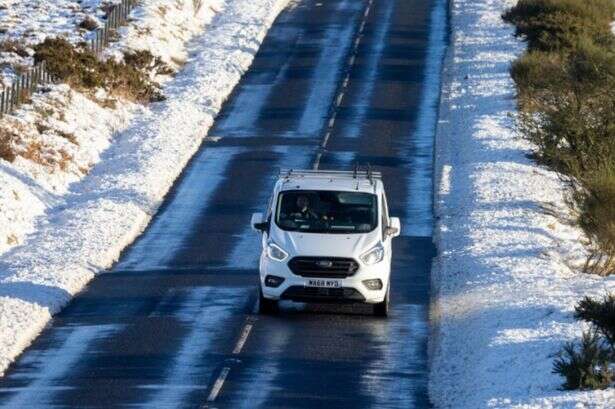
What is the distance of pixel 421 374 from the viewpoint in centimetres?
1992

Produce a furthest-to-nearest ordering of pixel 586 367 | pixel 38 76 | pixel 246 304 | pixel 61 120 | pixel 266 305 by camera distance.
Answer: pixel 38 76, pixel 61 120, pixel 246 304, pixel 266 305, pixel 586 367

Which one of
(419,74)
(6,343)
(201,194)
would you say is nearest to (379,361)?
(6,343)

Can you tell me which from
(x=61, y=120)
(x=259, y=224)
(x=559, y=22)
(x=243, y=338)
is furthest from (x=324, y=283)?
(x=559, y=22)

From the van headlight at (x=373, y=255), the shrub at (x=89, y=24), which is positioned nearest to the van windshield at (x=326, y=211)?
the van headlight at (x=373, y=255)

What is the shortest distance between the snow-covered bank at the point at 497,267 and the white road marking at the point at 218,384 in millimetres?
2658

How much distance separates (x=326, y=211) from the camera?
23.8 meters

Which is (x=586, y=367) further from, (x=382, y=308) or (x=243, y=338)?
(x=382, y=308)

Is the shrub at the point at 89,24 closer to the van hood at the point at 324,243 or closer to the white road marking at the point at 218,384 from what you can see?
the van hood at the point at 324,243

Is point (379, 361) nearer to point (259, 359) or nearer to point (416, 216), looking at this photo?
point (259, 359)

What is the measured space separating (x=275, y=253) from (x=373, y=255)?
150 cm

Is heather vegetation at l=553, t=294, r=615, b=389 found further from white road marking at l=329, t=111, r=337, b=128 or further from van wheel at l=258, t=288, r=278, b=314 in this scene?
white road marking at l=329, t=111, r=337, b=128

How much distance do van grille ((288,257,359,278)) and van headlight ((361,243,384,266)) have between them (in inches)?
10.6

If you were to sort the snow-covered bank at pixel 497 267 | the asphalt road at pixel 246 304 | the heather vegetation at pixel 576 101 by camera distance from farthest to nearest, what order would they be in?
the heather vegetation at pixel 576 101
the asphalt road at pixel 246 304
the snow-covered bank at pixel 497 267

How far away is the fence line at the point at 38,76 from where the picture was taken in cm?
4159
